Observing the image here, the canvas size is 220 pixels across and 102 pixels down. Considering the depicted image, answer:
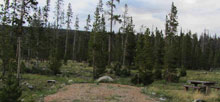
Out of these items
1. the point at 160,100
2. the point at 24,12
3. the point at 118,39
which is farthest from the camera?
the point at 118,39


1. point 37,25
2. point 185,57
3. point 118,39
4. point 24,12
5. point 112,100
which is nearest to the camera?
point 112,100

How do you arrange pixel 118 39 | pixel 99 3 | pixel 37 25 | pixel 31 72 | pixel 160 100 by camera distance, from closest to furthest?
pixel 160 100 < pixel 31 72 < pixel 99 3 < pixel 37 25 < pixel 118 39

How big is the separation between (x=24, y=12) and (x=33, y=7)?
0.90m

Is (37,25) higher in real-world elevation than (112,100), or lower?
higher

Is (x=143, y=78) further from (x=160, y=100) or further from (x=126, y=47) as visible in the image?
(x=126, y=47)

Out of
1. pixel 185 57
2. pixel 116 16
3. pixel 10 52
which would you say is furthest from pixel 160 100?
pixel 185 57

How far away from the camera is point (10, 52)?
2234 cm

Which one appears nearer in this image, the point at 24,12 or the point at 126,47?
the point at 24,12

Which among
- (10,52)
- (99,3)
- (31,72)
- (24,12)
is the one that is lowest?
(31,72)

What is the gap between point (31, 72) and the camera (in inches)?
1147

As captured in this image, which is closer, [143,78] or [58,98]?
[58,98]

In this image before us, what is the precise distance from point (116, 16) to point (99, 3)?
4117 mm

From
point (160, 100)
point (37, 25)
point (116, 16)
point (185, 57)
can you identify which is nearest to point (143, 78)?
point (160, 100)

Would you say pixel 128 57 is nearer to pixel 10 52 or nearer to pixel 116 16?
pixel 116 16
